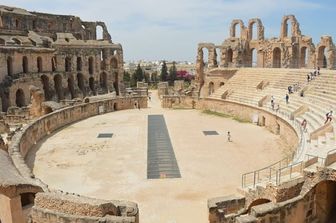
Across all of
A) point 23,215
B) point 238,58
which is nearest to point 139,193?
point 23,215

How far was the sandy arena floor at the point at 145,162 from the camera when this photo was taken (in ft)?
39.9

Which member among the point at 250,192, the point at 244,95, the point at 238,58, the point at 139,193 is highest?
the point at 238,58

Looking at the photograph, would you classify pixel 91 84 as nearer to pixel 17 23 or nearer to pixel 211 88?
pixel 17 23

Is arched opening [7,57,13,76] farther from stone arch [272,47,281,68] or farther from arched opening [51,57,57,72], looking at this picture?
stone arch [272,47,281,68]

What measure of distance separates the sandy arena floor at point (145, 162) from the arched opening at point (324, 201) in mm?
3318

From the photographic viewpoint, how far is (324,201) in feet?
33.3

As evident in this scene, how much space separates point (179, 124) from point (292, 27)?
61.7 ft

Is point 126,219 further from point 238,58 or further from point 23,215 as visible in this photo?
point 238,58

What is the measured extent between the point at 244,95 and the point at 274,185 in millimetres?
19727

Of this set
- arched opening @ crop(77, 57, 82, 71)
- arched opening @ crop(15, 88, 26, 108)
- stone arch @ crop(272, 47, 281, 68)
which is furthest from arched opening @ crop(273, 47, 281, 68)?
arched opening @ crop(15, 88, 26, 108)

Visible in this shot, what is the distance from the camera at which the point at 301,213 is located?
934 centimetres

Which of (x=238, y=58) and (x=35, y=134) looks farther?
(x=238, y=58)

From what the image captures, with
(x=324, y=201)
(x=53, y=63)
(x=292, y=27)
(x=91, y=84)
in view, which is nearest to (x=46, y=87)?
(x=53, y=63)

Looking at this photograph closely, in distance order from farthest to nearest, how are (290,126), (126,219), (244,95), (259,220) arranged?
1. (244,95)
2. (290,126)
3. (259,220)
4. (126,219)
